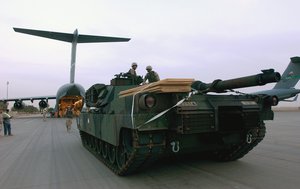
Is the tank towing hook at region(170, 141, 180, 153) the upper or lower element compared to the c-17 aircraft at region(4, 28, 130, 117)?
lower

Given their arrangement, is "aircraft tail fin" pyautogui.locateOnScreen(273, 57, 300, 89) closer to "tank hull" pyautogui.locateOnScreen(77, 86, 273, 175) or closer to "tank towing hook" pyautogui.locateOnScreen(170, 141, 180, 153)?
"tank hull" pyautogui.locateOnScreen(77, 86, 273, 175)

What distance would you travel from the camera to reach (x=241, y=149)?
256 inches

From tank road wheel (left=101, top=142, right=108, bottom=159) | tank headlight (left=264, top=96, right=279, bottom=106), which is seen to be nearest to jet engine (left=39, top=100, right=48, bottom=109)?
tank road wheel (left=101, top=142, right=108, bottom=159)

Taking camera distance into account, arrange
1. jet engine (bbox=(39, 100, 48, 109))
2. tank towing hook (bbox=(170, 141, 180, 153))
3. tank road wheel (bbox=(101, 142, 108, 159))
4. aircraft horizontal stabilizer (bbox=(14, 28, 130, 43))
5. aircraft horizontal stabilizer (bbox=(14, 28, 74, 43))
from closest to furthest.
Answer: tank towing hook (bbox=(170, 141, 180, 153))
tank road wheel (bbox=(101, 142, 108, 159))
aircraft horizontal stabilizer (bbox=(14, 28, 74, 43))
aircraft horizontal stabilizer (bbox=(14, 28, 130, 43))
jet engine (bbox=(39, 100, 48, 109))

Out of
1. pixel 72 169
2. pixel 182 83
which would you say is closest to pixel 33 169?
pixel 72 169

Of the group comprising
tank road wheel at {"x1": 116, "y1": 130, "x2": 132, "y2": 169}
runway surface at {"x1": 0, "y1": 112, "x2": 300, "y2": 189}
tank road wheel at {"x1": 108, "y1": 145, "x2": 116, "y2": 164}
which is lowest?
runway surface at {"x1": 0, "y1": 112, "x2": 300, "y2": 189}

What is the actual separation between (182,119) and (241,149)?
224cm

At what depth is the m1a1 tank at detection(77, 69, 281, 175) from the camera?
5047 millimetres

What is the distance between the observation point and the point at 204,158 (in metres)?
7.45

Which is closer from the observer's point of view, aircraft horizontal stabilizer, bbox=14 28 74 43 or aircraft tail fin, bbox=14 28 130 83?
aircraft horizontal stabilizer, bbox=14 28 74 43

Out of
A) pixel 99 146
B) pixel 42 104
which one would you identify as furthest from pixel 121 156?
pixel 42 104

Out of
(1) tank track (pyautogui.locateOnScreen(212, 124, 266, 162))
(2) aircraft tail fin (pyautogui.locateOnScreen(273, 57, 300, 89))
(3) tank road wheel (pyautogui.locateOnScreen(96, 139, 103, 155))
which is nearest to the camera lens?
(1) tank track (pyautogui.locateOnScreen(212, 124, 266, 162))

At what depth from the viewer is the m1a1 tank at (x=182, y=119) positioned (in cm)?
505

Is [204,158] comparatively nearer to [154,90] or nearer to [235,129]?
[235,129]
